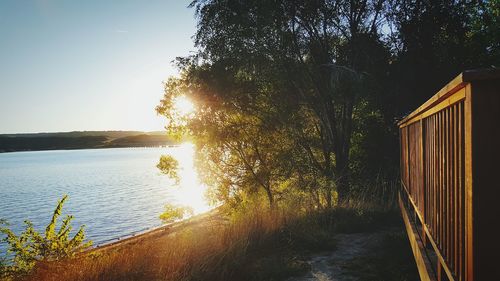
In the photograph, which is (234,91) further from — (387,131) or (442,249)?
(442,249)

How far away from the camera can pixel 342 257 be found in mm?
7578

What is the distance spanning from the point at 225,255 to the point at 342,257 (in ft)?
7.70

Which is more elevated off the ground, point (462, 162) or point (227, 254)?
point (462, 162)

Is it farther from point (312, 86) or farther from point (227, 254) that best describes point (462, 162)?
point (312, 86)

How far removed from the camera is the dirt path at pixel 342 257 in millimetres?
6520

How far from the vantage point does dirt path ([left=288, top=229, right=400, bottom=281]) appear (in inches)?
257

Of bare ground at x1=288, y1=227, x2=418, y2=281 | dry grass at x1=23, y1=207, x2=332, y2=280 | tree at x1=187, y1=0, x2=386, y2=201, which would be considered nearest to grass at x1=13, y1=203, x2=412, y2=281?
dry grass at x1=23, y1=207, x2=332, y2=280

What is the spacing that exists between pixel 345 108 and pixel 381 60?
2421mm

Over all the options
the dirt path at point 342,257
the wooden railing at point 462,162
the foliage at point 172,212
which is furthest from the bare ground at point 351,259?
the foliage at point 172,212

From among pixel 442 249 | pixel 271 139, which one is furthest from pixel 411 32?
pixel 442 249

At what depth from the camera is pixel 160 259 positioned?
6.48 m

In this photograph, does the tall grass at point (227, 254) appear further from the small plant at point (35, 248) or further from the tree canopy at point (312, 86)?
the tree canopy at point (312, 86)

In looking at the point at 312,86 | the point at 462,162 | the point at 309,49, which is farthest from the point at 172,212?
the point at 462,162

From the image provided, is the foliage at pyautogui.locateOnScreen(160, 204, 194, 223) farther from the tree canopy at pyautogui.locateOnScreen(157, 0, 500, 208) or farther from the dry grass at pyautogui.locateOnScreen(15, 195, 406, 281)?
the dry grass at pyautogui.locateOnScreen(15, 195, 406, 281)
